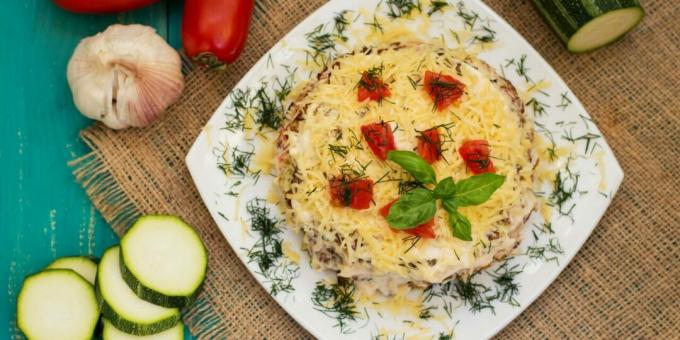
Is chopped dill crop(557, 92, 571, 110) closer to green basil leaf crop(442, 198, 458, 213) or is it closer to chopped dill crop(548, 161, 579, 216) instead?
chopped dill crop(548, 161, 579, 216)

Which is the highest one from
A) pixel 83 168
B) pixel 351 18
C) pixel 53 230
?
pixel 351 18

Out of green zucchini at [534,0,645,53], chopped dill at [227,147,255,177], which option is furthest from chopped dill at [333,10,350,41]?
green zucchini at [534,0,645,53]

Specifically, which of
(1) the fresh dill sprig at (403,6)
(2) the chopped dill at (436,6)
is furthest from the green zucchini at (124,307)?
(2) the chopped dill at (436,6)

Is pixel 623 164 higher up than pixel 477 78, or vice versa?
pixel 477 78

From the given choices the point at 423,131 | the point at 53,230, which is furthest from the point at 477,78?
the point at 53,230

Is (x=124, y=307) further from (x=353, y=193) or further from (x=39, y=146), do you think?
(x=353, y=193)

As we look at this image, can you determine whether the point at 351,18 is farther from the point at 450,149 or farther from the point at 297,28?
the point at 450,149

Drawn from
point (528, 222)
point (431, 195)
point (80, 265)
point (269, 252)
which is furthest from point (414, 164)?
point (80, 265)
